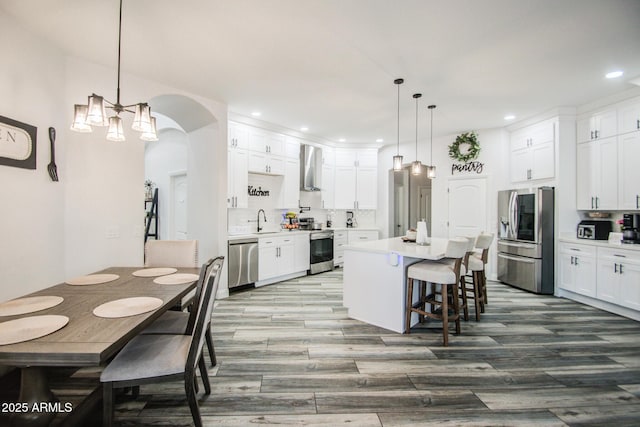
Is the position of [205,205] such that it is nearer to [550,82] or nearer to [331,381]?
[331,381]

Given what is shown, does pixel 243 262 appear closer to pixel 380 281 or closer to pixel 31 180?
pixel 380 281

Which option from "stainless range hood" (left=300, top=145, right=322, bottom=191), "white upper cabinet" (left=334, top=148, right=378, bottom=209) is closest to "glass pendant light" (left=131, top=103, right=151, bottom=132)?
"stainless range hood" (left=300, top=145, right=322, bottom=191)

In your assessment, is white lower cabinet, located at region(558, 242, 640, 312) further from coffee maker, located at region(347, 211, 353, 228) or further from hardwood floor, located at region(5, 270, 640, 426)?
coffee maker, located at region(347, 211, 353, 228)

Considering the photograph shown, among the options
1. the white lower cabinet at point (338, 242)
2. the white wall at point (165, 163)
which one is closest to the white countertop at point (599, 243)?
the white lower cabinet at point (338, 242)

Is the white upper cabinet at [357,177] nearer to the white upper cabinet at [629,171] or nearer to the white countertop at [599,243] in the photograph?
the white countertop at [599,243]

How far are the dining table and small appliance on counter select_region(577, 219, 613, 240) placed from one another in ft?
17.5

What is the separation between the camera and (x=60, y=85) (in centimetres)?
286

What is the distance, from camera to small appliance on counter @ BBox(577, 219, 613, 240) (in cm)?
419

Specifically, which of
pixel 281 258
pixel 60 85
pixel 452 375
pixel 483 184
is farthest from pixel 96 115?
pixel 483 184

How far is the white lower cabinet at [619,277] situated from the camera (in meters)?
3.48

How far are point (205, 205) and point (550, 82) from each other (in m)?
4.86

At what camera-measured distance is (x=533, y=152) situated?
495 centimetres

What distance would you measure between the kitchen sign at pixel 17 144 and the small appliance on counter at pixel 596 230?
6.76 meters

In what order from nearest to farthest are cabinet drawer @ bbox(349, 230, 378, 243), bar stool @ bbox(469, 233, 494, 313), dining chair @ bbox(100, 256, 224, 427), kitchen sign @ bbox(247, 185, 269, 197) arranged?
1. dining chair @ bbox(100, 256, 224, 427)
2. bar stool @ bbox(469, 233, 494, 313)
3. kitchen sign @ bbox(247, 185, 269, 197)
4. cabinet drawer @ bbox(349, 230, 378, 243)
